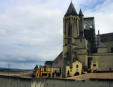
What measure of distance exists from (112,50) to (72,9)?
20.2m

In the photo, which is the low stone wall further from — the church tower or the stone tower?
the church tower

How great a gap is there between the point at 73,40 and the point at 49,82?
135ft

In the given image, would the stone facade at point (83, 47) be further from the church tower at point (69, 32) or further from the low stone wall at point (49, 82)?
the low stone wall at point (49, 82)

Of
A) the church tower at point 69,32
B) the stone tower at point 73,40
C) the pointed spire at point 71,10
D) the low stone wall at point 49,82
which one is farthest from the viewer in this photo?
the pointed spire at point 71,10

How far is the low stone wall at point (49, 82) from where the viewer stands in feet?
48.6

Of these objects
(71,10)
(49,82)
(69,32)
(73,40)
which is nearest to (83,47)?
(73,40)

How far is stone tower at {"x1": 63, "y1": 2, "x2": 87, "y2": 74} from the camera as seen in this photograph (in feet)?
184

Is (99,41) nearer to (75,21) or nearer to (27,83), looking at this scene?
(75,21)

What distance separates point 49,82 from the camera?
1761cm

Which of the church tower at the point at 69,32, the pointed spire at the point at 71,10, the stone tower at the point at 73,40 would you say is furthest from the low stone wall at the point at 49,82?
the pointed spire at the point at 71,10

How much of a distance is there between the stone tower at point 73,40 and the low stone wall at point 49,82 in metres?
36.6

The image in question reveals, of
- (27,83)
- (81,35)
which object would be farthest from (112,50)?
(27,83)

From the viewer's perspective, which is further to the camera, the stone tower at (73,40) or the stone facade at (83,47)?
the stone tower at (73,40)

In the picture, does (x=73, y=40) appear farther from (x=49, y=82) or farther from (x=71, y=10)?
(x=49, y=82)
